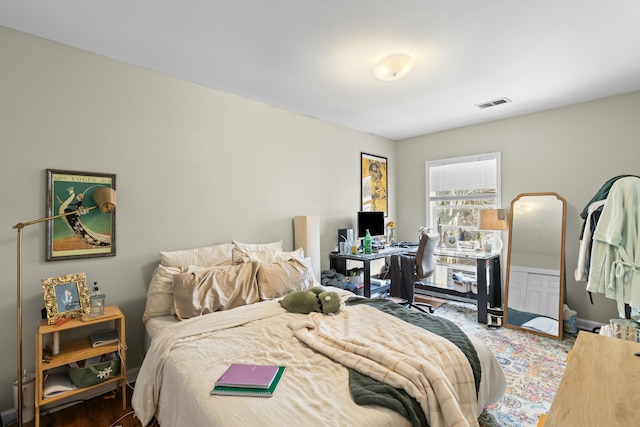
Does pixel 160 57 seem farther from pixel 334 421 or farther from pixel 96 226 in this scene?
pixel 334 421

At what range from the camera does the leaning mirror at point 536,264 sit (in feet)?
10.8

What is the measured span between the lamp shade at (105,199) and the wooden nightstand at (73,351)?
0.73 m

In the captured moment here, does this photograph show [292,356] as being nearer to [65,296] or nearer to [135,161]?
[65,296]

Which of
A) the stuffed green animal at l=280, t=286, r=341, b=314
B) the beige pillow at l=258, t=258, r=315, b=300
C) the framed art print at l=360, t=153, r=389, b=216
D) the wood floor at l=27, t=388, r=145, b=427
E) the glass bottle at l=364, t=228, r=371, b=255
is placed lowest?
the wood floor at l=27, t=388, r=145, b=427

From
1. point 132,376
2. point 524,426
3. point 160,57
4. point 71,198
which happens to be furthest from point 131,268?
point 524,426

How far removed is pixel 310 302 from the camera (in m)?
2.25

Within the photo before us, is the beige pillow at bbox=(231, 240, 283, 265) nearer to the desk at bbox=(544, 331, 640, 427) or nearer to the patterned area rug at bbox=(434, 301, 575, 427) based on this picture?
the patterned area rug at bbox=(434, 301, 575, 427)

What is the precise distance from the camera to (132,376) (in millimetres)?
2367

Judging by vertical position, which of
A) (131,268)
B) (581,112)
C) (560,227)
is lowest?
(131,268)

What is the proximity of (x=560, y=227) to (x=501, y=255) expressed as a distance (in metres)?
0.75

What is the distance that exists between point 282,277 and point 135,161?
60.2 inches

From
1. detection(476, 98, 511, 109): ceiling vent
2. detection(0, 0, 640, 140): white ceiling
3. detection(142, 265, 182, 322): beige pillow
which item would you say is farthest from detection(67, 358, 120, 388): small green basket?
detection(476, 98, 511, 109): ceiling vent

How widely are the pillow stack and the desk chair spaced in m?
1.24

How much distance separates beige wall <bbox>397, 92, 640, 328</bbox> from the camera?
3135 mm
